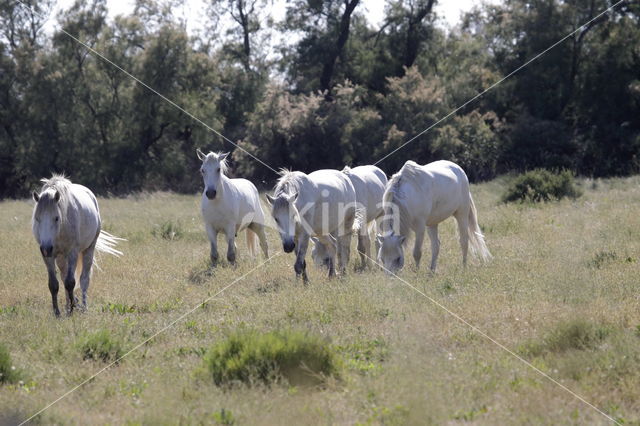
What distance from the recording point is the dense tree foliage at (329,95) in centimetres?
2953

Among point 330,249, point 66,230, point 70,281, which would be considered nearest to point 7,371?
point 70,281

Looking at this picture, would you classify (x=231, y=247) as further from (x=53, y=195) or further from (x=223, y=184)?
(x=53, y=195)

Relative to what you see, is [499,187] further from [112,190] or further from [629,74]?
[112,190]

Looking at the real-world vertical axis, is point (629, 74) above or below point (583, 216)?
above

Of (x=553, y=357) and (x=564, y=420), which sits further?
(x=553, y=357)

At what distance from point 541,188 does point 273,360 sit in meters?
14.3

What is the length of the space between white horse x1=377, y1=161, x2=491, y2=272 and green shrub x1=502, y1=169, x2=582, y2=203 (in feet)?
22.6

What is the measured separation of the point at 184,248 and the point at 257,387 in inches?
343

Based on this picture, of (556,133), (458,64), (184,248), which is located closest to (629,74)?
(556,133)

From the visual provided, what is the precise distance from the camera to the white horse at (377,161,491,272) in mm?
9531

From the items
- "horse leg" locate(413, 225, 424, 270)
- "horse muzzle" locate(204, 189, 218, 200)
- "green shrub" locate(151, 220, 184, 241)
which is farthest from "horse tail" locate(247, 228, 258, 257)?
"horse leg" locate(413, 225, 424, 270)

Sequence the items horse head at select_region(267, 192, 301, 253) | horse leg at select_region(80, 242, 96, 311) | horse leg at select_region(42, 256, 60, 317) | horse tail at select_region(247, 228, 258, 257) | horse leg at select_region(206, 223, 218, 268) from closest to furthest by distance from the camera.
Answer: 1. horse leg at select_region(42, 256, 60, 317)
2. horse leg at select_region(80, 242, 96, 311)
3. horse head at select_region(267, 192, 301, 253)
4. horse leg at select_region(206, 223, 218, 268)
5. horse tail at select_region(247, 228, 258, 257)

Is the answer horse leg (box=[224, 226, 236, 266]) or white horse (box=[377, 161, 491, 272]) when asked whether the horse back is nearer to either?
horse leg (box=[224, 226, 236, 266])

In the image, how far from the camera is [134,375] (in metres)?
5.67
